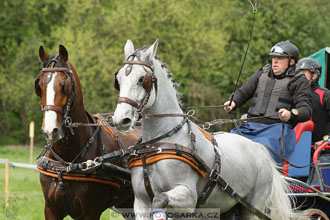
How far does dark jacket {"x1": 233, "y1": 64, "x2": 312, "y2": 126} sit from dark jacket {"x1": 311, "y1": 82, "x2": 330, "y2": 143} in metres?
1.27

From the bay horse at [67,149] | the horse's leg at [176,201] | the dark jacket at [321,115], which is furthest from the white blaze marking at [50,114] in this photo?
the dark jacket at [321,115]

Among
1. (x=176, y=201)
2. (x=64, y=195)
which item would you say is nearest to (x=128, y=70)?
(x=176, y=201)

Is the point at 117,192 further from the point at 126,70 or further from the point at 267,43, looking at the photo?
the point at 267,43

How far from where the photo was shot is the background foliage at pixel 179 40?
24734 millimetres

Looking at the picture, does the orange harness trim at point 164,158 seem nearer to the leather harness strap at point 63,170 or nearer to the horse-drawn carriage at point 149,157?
the horse-drawn carriage at point 149,157

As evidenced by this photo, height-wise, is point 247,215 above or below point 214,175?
below

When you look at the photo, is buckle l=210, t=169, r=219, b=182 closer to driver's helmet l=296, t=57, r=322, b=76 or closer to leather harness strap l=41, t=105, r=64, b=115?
leather harness strap l=41, t=105, r=64, b=115

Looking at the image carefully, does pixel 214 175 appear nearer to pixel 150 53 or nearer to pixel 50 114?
pixel 150 53

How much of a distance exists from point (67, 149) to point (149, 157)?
43.8 inches

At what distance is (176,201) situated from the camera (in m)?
4.36

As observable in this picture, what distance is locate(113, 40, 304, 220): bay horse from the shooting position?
14.4ft

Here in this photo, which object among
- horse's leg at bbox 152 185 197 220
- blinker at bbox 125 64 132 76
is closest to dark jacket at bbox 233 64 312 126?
horse's leg at bbox 152 185 197 220

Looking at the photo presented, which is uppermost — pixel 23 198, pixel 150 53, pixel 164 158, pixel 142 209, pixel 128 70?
pixel 150 53

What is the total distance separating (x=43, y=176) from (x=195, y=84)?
63.6 ft
